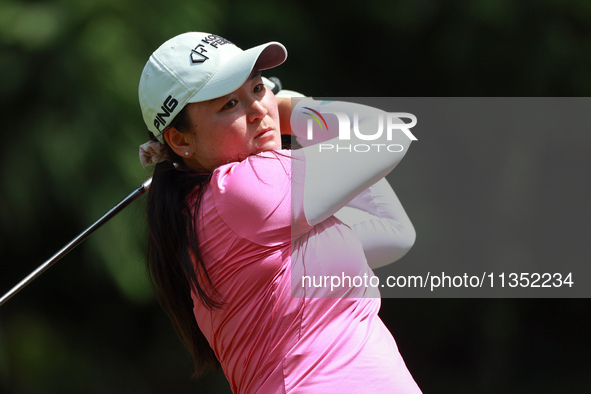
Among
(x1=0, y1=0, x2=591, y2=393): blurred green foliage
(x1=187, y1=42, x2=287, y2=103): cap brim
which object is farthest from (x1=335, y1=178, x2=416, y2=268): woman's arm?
(x1=0, y1=0, x2=591, y2=393): blurred green foliage

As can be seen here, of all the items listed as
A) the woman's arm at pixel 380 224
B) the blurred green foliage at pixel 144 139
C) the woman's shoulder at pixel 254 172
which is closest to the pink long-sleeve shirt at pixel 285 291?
the woman's shoulder at pixel 254 172

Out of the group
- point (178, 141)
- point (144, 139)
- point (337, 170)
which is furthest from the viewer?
point (144, 139)

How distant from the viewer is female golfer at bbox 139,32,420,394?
33.4 inches

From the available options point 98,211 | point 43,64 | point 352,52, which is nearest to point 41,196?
point 98,211

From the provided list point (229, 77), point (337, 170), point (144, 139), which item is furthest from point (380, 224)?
point (144, 139)

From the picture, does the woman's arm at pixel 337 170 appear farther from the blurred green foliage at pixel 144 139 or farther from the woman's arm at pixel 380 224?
the blurred green foliage at pixel 144 139

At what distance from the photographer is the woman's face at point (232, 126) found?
2.97ft

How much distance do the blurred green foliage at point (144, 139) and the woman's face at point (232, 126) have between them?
963 millimetres

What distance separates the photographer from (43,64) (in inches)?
75.1

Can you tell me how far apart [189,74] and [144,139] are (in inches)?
41.3

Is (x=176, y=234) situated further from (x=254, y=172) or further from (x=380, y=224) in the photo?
(x=380, y=224)

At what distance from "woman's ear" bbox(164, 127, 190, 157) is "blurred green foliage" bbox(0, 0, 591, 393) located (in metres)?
0.92

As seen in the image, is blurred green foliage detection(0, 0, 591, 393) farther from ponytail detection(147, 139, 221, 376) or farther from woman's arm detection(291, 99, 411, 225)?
woman's arm detection(291, 99, 411, 225)

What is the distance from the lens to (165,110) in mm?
920
